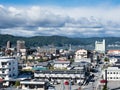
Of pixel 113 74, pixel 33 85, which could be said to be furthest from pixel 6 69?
pixel 113 74

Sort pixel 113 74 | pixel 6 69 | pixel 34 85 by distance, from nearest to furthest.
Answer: pixel 34 85 < pixel 6 69 < pixel 113 74

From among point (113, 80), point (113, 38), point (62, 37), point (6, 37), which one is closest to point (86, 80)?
point (113, 80)

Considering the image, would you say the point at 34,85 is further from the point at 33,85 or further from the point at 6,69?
A: the point at 6,69

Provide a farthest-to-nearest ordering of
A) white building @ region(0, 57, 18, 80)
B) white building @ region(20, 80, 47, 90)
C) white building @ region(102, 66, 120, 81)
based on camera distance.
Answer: white building @ region(102, 66, 120, 81), white building @ region(0, 57, 18, 80), white building @ region(20, 80, 47, 90)

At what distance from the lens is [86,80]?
80.8ft

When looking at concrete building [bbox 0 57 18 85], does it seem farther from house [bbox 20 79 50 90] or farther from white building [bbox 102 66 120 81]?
white building [bbox 102 66 120 81]

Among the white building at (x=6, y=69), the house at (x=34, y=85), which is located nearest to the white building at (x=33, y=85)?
the house at (x=34, y=85)

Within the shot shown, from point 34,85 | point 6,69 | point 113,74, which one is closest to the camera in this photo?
point 34,85

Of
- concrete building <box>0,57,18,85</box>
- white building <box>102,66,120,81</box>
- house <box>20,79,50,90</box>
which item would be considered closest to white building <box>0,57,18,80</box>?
concrete building <box>0,57,18,85</box>

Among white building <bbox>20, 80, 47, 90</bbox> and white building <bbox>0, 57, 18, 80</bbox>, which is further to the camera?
white building <bbox>0, 57, 18, 80</bbox>

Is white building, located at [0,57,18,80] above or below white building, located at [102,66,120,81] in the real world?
above

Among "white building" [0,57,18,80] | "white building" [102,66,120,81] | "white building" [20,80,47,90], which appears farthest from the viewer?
"white building" [102,66,120,81]

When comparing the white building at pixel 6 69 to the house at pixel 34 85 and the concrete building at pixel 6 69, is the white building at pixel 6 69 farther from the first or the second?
the house at pixel 34 85

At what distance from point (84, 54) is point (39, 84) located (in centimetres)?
2360
